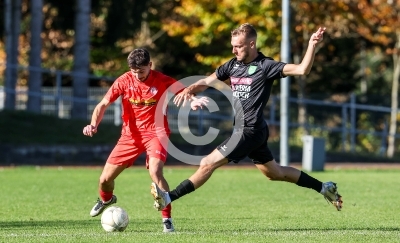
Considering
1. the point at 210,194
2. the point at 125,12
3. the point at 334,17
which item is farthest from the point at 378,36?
the point at 210,194

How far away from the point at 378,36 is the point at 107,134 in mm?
13254

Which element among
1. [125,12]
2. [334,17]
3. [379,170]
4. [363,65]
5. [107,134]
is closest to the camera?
[379,170]

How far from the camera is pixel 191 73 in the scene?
3962 cm

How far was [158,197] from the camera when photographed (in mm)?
9820

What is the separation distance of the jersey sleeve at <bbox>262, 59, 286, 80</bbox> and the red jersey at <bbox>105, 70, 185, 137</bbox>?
117cm

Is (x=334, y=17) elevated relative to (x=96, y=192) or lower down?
elevated

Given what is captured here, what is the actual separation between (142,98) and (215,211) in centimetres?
267

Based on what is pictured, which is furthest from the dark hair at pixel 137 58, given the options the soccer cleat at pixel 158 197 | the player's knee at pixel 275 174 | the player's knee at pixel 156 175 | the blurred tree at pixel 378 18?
the blurred tree at pixel 378 18

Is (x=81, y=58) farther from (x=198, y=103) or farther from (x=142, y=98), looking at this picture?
(x=198, y=103)

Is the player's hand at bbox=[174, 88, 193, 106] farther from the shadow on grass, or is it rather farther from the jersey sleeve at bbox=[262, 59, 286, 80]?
the shadow on grass

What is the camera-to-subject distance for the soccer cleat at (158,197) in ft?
32.2

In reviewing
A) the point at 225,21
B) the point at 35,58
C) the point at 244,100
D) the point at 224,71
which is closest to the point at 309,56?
the point at 244,100

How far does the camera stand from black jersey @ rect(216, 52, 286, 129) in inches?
403

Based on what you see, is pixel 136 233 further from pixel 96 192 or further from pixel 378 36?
pixel 378 36
